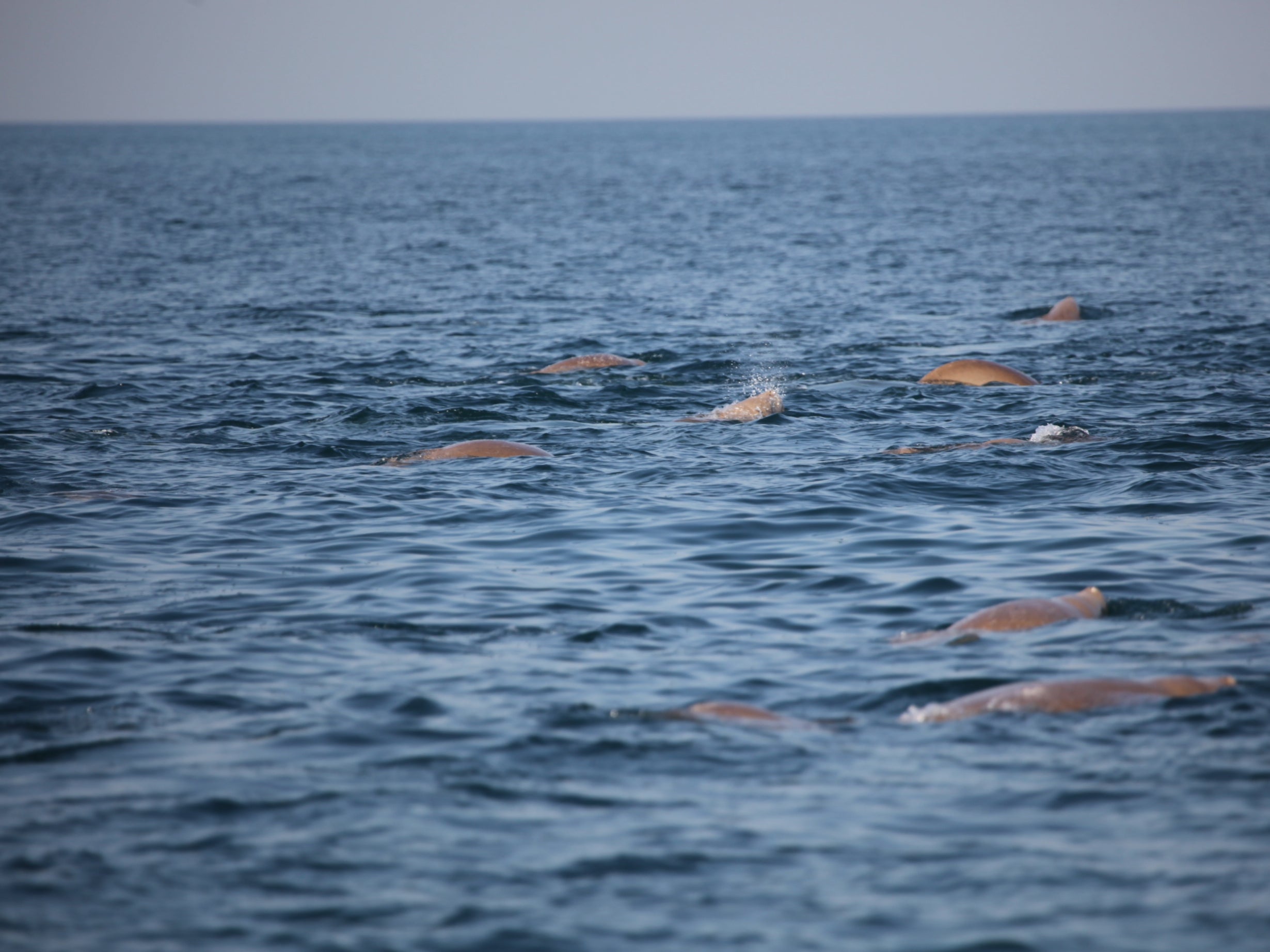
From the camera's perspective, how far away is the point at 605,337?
27453 mm

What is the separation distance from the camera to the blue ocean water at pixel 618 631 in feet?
22.3

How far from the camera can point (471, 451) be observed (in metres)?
16.8

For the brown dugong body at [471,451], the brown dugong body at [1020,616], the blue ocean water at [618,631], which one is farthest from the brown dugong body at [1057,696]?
the brown dugong body at [471,451]

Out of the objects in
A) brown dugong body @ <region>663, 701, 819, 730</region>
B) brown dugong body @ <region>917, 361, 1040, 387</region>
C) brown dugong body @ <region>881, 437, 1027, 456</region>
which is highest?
brown dugong body @ <region>917, 361, 1040, 387</region>

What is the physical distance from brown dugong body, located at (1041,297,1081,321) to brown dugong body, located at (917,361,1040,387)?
7399 millimetres

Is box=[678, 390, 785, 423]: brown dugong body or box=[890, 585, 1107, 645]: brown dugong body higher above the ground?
box=[678, 390, 785, 423]: brown dugong body

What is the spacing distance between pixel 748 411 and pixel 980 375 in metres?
4.30

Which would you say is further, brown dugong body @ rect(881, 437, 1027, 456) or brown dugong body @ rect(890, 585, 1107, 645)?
brown dugong body @ rect(881, 437, 1027, 456)

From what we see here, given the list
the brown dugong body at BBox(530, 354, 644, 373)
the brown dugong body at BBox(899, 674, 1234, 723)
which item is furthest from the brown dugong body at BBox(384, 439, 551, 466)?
the brown dugong body at BBox(899, 674, 1234, 723)

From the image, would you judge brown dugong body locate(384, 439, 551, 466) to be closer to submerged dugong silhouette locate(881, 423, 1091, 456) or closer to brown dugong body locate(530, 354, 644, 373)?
submerged dugong silhouette locate(881, 423, 1091, 456)

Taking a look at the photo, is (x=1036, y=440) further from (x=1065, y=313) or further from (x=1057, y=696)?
(x=1065, y=313)

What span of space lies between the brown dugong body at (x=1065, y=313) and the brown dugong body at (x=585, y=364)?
1008 centimetres

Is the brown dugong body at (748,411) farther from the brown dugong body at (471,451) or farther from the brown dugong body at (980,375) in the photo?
the brown dugong body at (980,375)

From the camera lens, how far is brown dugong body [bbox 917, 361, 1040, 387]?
69.1 feet
